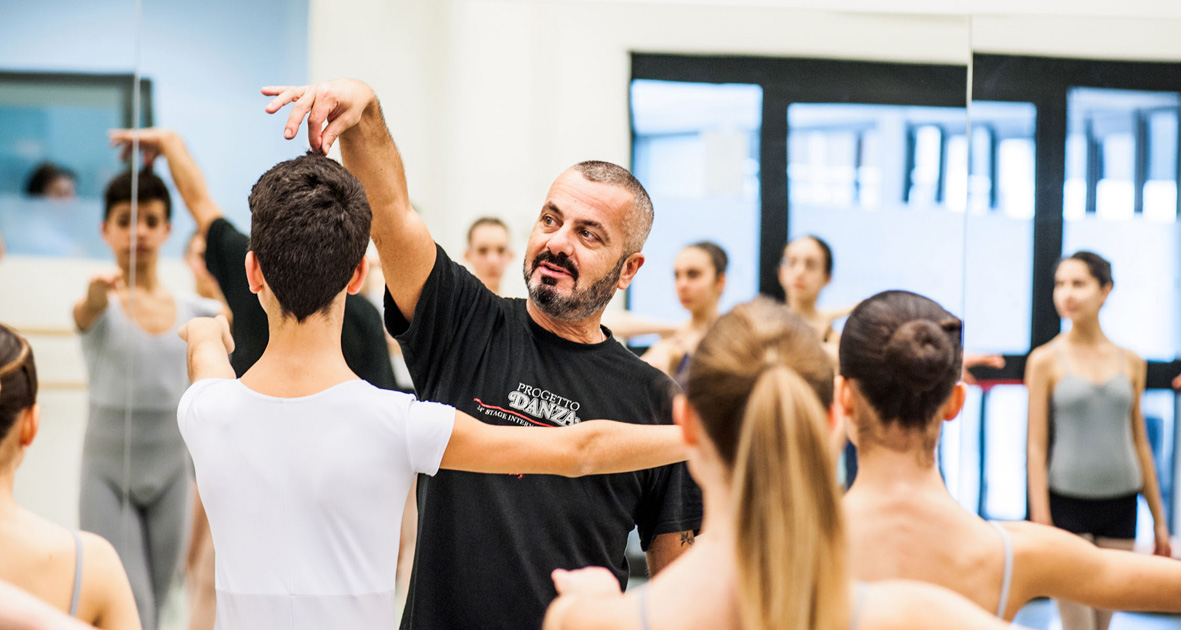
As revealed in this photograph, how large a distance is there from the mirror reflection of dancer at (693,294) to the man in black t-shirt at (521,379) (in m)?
1.12

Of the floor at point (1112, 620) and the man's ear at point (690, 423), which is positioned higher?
the man's ear at point (690, 423)

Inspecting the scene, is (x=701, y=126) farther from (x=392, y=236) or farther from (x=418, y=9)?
(x=392, y=236)

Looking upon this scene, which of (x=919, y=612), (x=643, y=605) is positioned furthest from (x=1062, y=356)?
(x=643, y=605)

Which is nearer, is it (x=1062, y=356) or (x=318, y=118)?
(x=318, y=118)

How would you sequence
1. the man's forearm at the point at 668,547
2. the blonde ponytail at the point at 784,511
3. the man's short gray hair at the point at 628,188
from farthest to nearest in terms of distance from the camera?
1. the man's short gray hair at the point at 628,188
2. the man's forearm at the point at 668,547
3. the blonde ponytail at the point at 784,511

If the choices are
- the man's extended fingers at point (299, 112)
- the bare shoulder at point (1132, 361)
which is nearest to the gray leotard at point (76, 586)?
the man's extended fingers at point (299, 112)

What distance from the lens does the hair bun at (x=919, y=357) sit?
112 centimetres

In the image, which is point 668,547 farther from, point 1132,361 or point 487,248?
point 1132,361

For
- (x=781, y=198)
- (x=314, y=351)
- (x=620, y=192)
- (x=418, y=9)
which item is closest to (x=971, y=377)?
(x=781, y=198)

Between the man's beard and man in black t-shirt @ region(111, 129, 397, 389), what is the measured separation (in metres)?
1.16

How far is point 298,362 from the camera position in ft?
3.45

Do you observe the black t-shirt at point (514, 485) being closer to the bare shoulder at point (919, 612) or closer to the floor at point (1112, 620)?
the bare shoulder at point (919, 612)

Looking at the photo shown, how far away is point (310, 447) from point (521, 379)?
18.7 inches

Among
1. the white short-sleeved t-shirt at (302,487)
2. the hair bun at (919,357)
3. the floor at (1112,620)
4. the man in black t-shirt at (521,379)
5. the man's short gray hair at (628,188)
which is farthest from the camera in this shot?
the floor at (1112,620)
